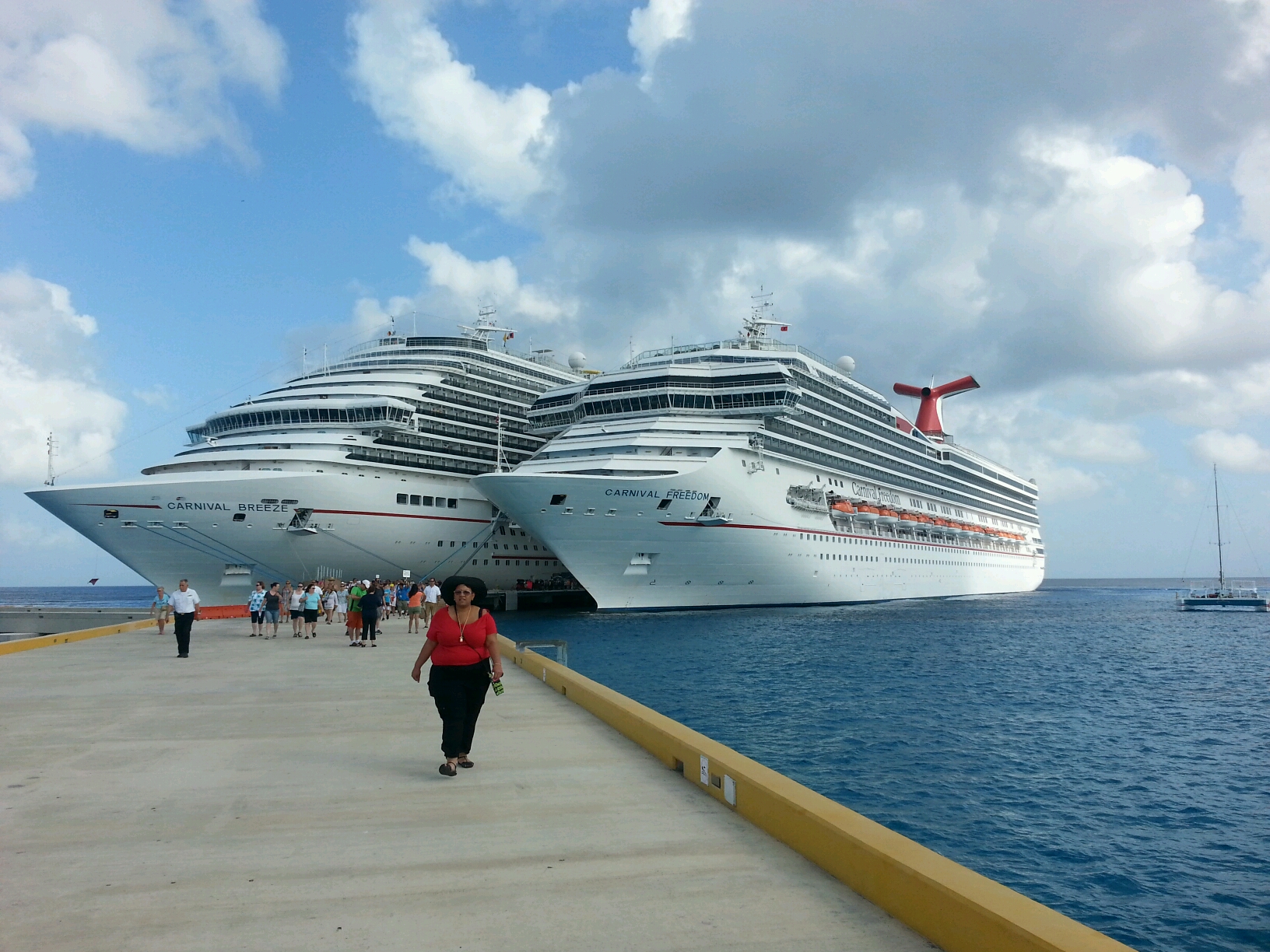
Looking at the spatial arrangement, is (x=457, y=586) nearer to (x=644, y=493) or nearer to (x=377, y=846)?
(x=377, y=846)

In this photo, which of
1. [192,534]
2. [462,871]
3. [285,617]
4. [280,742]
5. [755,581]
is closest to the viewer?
[462,871]

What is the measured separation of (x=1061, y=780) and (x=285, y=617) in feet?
74.9

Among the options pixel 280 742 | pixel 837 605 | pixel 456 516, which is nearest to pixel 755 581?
pixel 837 605

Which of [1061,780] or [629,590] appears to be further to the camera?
[629,590]

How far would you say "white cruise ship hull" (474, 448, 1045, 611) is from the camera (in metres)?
38.2

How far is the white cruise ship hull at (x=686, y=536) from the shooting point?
38219 millimetres

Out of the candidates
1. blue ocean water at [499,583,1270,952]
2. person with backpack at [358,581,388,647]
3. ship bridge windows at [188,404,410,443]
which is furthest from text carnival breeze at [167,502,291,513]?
person with backpack at [358,581,388,647]

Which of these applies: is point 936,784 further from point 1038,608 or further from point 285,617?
point 1038,608

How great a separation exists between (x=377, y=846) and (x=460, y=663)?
Result: 185cm

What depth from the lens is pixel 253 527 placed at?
4034 centimetres

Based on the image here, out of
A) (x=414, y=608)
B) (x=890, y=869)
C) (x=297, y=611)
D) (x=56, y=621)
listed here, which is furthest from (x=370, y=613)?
(x=56, y=621)

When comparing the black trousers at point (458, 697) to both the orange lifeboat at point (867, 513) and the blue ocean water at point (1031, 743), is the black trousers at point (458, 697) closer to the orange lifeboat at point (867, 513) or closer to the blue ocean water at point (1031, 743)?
the blue ocean water at point (1031, 743)

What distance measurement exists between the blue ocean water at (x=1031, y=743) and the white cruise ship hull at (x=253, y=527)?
13.9m

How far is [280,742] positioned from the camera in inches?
314
